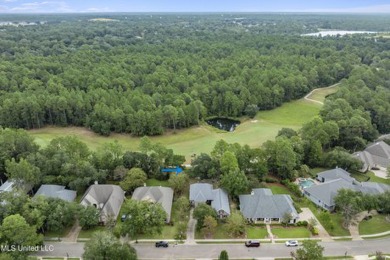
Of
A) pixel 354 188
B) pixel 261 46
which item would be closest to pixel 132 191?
pixel 354 188

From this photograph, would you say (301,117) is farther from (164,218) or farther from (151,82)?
(164,218)

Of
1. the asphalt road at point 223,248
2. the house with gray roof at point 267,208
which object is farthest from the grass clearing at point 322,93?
the asphalt road at point 223,248

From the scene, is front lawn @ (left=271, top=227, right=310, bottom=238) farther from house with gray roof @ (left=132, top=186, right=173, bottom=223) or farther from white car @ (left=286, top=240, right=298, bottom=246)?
house with gray roof @ (left=132, top=186, right=173, bottom=223)

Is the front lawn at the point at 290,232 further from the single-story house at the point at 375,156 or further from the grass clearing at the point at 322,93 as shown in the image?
the grass clearing at the point at 322,93

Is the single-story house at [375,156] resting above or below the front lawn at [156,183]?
above

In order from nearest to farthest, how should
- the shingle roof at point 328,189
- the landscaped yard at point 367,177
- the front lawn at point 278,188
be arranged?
the shingle roof at point 328,189 < the front lawn at point 278,188 < the landscaped yard at point 367,177

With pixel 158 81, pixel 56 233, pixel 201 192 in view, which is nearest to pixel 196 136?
pixel 201 192

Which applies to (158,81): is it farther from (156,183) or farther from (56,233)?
(56,233)

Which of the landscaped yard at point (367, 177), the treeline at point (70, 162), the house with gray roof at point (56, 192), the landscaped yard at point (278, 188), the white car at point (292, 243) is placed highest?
the treeline at point (70, 162)
